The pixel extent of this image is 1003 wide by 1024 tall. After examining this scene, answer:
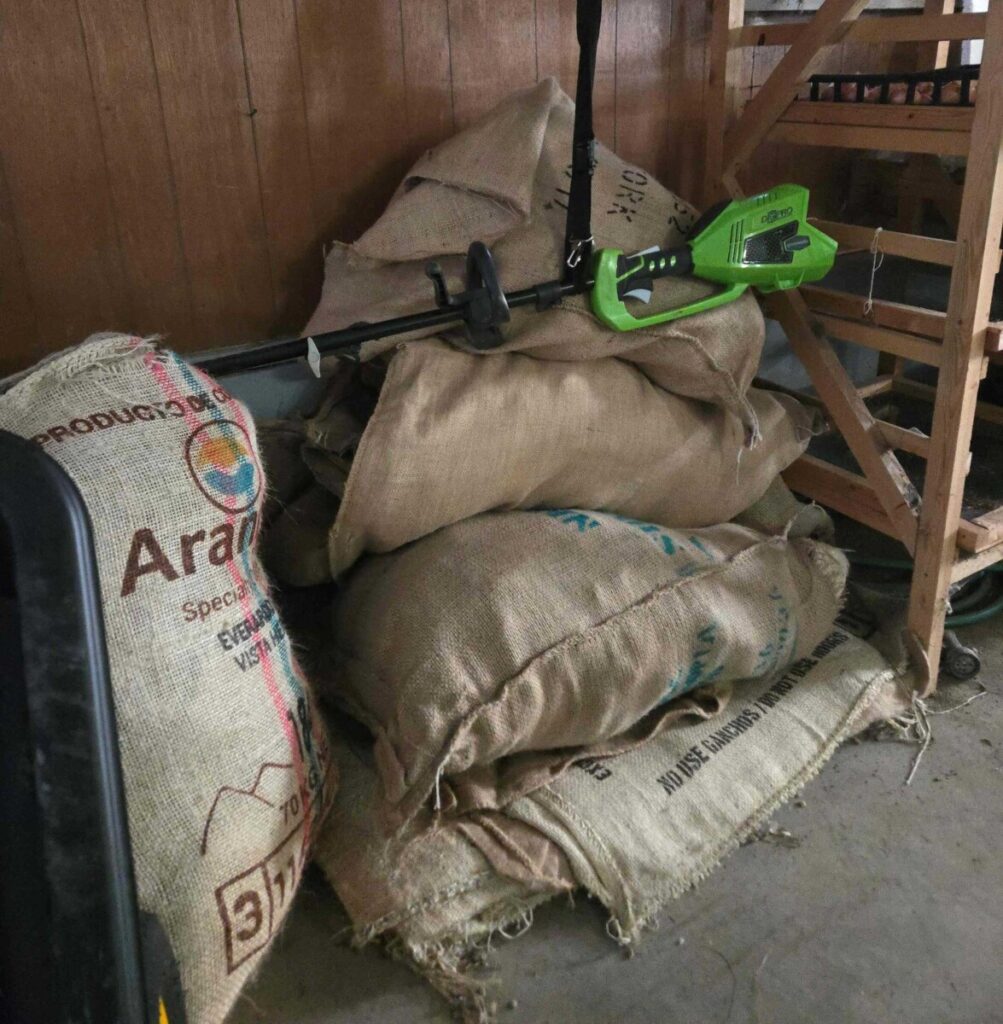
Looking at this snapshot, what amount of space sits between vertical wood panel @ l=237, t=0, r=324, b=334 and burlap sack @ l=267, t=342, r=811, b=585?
0.31 meters

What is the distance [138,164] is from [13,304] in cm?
25

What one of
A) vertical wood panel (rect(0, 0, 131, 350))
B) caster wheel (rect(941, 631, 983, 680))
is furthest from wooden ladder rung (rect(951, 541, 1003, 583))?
vertical wood panel (rect(0, 0, 131, 350))

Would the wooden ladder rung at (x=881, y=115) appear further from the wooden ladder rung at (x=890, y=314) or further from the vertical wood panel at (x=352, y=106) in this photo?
the vertical wood panel at (x=352, y=106)

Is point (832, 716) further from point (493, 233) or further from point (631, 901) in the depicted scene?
point (493, 233)

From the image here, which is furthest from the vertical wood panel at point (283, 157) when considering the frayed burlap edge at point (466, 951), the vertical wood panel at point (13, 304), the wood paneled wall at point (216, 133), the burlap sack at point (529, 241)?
the frayed burlap edge at point (466, 951)

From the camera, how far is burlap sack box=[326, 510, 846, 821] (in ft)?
3.77

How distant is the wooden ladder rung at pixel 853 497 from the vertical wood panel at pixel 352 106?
84 cm

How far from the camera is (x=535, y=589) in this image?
48.5 inches

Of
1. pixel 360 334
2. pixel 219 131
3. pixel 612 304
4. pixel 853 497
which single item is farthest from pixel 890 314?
pixel 219 131

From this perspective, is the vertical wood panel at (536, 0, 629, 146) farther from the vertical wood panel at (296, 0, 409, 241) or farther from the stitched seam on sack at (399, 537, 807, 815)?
the stitched seam on sack at (399, 537, 807, 815)

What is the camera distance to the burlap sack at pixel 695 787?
117 cm

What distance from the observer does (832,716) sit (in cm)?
140

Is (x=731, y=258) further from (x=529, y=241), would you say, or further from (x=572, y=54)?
(x=572, y=54)

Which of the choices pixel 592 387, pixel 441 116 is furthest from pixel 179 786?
pixel 441 116
